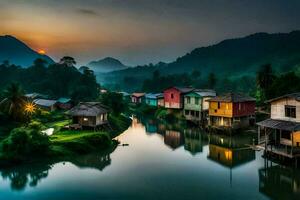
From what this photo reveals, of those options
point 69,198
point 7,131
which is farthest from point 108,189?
point 7,131

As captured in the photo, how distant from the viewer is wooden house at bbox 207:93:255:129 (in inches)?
2012

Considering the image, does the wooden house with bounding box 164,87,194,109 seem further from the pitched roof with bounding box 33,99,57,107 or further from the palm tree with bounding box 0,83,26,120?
the palm tree with bounding box 0,83,26,120

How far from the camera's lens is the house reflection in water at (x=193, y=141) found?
42.1 meters

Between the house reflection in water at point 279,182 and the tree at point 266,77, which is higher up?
the tree at point 266,77

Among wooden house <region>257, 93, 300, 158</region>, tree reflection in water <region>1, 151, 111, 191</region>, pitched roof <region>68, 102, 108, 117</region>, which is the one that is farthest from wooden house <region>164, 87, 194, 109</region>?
tree reflection in water <region>1, 151, 111, 191</region>

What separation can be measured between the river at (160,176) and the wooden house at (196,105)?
19.5 m

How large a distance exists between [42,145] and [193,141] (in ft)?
73.6

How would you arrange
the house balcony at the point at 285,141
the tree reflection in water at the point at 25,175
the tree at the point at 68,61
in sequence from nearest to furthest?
1. the tree reflection in water at the point at 25,175
2. the house balcony at the point at 285,141
3. the tree at the point at 68,61

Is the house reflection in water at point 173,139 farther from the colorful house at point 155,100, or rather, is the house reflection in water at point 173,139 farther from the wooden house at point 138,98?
the wooden house at point 138,98

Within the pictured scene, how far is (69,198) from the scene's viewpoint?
2456 cm

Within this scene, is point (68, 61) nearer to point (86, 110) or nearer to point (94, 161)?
point (86, 110)

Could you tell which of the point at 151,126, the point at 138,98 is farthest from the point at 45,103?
the point at 138,98

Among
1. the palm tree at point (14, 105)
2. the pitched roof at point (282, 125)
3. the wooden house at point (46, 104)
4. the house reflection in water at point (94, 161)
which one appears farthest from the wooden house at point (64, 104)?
the pitched roof at point (282, 125)

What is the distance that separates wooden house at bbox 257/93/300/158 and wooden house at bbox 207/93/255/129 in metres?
14.6
